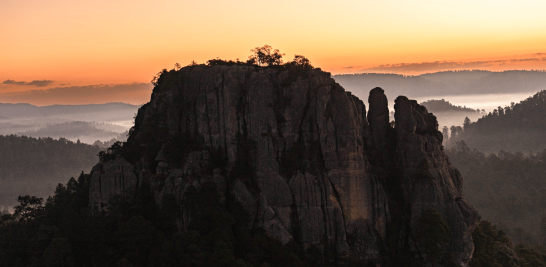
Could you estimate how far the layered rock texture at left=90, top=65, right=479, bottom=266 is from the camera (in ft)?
178

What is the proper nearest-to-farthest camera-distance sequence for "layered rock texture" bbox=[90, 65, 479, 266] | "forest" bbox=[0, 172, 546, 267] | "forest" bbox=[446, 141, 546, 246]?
"forest" bbox=[0, 172, 546, 267] → "layered rock texture" bbox=[90, 65, 479, 266] → "forest" bbox=[446, 141, 546, 246]

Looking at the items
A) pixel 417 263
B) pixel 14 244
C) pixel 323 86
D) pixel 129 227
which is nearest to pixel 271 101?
pixel 323 86

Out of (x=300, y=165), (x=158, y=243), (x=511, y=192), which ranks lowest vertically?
(x=511, y=192)

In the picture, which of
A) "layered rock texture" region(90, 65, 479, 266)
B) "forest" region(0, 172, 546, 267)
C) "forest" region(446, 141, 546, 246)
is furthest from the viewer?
"forest" region(446, 141, 546, 246)

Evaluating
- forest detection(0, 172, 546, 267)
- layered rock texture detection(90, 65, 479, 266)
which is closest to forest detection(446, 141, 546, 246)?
forest detection(0, 172, 546, 267)

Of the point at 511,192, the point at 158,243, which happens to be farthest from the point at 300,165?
the point at 511,192

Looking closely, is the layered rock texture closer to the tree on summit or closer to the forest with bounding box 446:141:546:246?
the tree on summit

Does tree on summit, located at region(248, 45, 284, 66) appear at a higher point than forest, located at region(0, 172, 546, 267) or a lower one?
higher

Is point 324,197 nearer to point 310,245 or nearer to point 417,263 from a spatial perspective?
point 310,245

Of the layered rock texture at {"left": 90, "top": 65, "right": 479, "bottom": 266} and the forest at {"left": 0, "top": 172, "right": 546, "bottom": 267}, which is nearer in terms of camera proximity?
the forest at {"left": 0, "top": 172, "right": 546, "bottom": 267}

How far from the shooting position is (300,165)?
54.9 m

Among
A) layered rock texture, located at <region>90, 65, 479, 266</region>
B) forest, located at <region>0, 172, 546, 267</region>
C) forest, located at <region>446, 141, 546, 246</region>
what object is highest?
layered rock texture, located at <region>90, 65, 479, 266</region>

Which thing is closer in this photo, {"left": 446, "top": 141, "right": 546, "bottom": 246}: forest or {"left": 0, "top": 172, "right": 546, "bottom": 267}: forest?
{"left": 0, "top": 172, "right": 546, "bottom": 267}: forest

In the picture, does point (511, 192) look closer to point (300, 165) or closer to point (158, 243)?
point (300, 165)
